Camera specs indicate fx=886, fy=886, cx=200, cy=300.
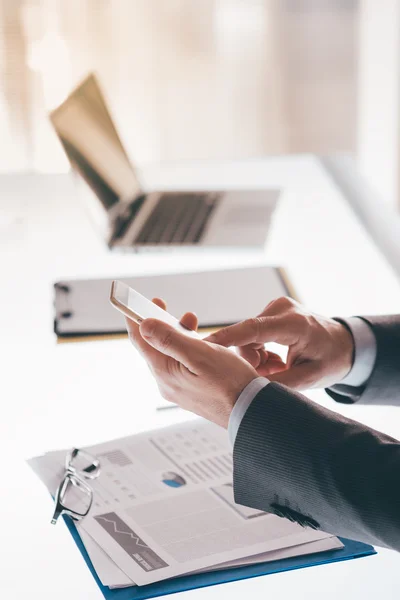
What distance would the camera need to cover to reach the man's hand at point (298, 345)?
1.13 meters

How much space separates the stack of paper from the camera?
36.5 inches

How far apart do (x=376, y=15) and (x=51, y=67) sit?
49.7 inches

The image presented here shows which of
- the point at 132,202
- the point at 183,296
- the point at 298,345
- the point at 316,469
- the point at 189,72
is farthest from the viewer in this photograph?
the point at 189,72

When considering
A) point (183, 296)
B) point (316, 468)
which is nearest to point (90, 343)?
point (183, 296)

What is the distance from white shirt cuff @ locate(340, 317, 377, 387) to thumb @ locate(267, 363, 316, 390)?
3.2 inches

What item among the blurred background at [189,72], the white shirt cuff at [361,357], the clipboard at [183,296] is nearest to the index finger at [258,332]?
the white shirt cuff at [361,357]

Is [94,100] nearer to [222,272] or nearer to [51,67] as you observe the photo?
[222,272]

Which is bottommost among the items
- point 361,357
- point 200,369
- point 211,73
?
point 211,73

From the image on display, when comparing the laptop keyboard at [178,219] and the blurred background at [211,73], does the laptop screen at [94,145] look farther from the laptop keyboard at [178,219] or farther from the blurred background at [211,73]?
the blurred background at [211,73]

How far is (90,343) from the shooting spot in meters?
1.46

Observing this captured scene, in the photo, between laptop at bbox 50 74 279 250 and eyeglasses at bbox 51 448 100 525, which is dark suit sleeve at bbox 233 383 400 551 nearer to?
eyeglasses at bbox 51 448 100 525

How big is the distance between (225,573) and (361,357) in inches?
16.3

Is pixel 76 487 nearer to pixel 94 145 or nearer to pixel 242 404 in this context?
pixel 242 404

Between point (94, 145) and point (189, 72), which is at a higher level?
point (94, 145)
